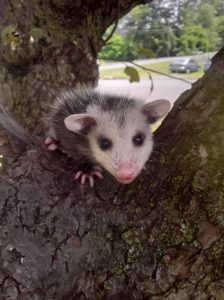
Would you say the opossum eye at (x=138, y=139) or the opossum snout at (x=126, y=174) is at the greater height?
the opossum snout at (x=126, y=174)

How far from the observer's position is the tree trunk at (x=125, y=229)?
119cm

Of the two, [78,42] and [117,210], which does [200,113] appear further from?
[78,42]

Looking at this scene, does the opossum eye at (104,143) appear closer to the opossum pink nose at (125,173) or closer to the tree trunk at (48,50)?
the opossum pink nose at (125,173)

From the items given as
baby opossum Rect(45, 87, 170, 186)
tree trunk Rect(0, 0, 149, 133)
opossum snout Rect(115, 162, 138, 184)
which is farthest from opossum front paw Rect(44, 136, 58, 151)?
tree trunk Rect(0, 0, 149, 133)

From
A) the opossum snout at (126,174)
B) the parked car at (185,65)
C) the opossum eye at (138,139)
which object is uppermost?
the opossum snout at (126,174)

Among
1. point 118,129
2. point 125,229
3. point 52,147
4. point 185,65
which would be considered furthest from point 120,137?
point 185,65

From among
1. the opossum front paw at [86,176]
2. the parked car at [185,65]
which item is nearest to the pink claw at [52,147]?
the opossum front paw at [86,176]

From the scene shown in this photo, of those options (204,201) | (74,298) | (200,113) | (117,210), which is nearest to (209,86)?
(200,113)

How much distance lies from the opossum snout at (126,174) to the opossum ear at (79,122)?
1.08 feet

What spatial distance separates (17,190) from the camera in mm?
1271

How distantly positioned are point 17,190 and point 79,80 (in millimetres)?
985

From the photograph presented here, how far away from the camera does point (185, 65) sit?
9.09m

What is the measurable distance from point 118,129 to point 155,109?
0.20 metres

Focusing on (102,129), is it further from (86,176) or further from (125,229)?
(125,229)
